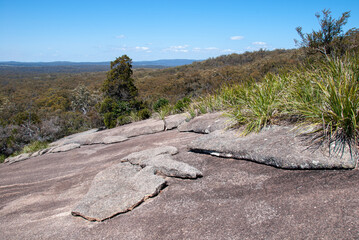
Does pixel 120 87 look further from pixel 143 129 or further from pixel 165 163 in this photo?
pixel 165 163

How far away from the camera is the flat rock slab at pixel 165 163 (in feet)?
14.3

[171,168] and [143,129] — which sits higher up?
[171,168]

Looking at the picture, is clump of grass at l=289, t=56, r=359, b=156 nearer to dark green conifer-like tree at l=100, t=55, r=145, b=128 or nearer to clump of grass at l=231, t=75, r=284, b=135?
clump of grass at l=231, t=75, r=284, b=135

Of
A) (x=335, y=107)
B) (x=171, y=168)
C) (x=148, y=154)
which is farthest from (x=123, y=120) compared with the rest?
(x=335, y=107)

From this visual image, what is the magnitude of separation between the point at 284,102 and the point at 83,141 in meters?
8.25

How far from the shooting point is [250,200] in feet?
10.7

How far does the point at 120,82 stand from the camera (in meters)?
19.2

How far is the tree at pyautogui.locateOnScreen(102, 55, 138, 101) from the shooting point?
1912 centimetres

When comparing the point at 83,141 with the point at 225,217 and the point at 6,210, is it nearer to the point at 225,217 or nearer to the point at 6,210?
the point at 6,210

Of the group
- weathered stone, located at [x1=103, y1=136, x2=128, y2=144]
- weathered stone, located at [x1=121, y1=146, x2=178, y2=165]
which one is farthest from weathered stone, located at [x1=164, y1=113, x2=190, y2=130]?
weathered stone, located at [x1=121, y1=146, x2=178, y2=165]

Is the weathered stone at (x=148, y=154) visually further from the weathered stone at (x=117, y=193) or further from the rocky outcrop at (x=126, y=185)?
the weathered stone at (x=117, y=193)

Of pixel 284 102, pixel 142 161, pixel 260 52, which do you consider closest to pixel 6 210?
pixel 142 161

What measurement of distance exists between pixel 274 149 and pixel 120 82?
54.7 feet

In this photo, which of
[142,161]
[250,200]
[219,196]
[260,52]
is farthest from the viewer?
[260,52]
